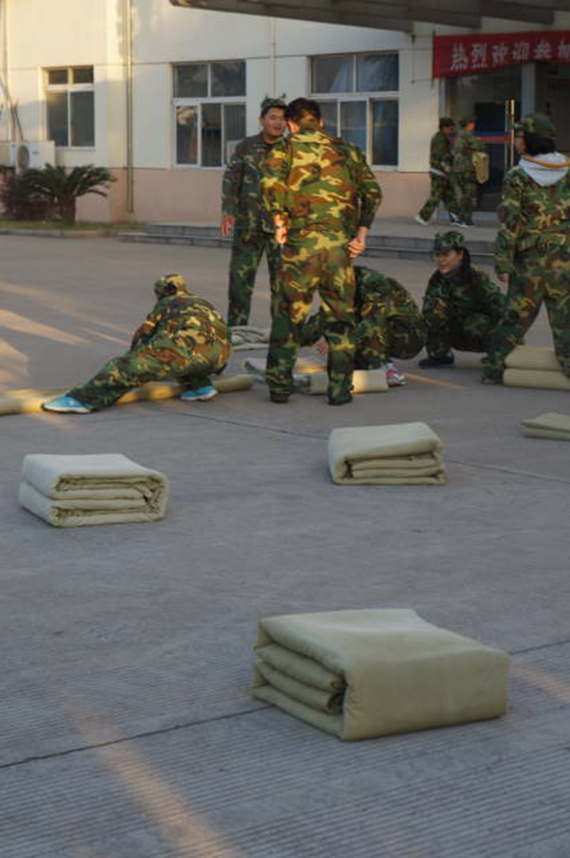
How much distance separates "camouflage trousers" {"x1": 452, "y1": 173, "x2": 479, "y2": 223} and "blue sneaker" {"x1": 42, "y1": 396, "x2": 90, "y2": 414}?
53.8ft

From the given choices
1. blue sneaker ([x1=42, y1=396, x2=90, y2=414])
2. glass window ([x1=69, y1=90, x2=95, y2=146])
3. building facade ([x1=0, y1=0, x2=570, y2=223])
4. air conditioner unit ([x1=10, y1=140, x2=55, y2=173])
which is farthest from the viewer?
glass window ([x1=69, y1=90, x2=95, y2=146])

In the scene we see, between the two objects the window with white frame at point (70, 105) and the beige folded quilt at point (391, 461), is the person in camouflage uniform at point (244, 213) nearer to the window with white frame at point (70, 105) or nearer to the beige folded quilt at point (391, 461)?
the beige folded quilt at point (391, 461)

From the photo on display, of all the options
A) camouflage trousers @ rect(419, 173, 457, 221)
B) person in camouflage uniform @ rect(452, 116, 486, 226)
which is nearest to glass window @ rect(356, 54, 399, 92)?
person in camouflage uniform @ rect(452, 116, 486, 226)

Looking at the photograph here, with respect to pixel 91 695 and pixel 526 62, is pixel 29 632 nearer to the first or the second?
pixel 91 695

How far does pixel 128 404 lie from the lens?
883cm

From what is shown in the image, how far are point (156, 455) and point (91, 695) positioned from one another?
3.38 meters

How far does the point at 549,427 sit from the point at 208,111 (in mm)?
22991

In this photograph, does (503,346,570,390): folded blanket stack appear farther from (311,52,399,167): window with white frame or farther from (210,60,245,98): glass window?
(210,60,245,98): glass window

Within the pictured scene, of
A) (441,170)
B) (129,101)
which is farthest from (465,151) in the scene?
(129,101)

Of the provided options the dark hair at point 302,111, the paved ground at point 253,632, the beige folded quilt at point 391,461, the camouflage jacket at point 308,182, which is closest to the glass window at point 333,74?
the dark hair at point 302,111

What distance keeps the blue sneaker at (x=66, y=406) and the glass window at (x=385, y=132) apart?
62.9ft

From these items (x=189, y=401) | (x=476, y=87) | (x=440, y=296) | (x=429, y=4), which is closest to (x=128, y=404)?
(x=189, y=401)

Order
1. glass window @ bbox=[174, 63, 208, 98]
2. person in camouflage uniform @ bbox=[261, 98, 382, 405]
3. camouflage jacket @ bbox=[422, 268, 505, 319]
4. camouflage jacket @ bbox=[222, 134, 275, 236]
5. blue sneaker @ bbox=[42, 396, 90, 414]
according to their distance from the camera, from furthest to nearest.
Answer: glass window @ bbox=[174, 63, 208, 98], camouflage jacket @ bbox=[222, 134, 275, 236], camouflage jacket @ bbox=[422, 268, 505, 319], person in camouflage uniform @ bbox=[261, 98, 382, 405], blue sneaker @ bbox=[42, 396, 90, 414]

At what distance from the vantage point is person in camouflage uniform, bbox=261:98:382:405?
8602 mm
